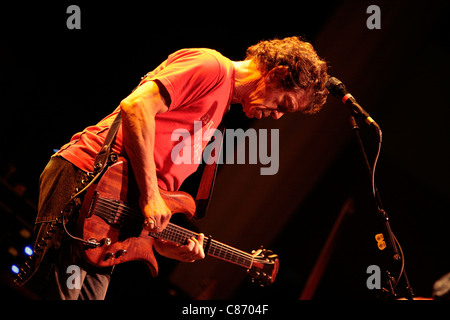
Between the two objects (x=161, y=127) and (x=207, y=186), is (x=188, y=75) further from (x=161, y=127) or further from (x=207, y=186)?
(x=207, y=186)

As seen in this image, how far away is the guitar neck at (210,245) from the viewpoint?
235 cm

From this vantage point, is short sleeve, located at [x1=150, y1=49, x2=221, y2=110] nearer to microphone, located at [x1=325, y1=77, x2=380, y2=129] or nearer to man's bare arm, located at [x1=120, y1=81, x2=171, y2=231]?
man's bare arm, located at [x1=120, y1=81, x2=171, y2=231]

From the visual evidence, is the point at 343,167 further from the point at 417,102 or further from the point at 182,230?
the point at 182,230

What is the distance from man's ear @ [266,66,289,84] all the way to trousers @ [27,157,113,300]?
1.25 meters

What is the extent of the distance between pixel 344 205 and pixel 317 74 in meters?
3.18

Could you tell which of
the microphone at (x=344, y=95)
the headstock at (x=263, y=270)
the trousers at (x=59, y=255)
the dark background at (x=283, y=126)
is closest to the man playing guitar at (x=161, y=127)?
the trousers at (x=59, y=255)

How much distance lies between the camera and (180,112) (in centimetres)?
217

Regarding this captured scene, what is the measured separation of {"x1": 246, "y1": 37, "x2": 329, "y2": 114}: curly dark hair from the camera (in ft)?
8.08

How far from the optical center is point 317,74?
8.39 ft

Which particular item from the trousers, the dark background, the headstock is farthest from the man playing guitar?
the dark background

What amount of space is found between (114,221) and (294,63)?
1418 millimetres

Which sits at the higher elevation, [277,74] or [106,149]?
[277,74]

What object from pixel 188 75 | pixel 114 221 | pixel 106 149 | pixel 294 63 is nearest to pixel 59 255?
pixel 114 221
